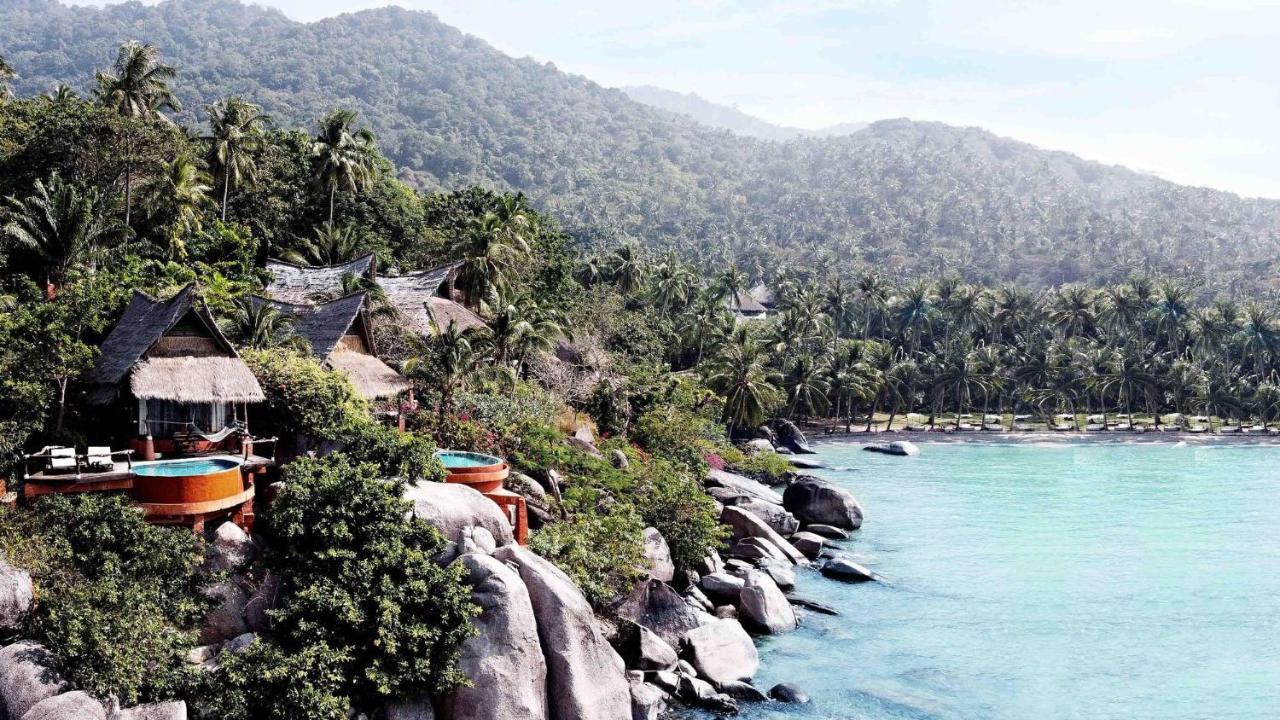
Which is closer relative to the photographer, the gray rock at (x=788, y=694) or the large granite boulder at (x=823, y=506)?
the gray rock at (x=788, y=694)

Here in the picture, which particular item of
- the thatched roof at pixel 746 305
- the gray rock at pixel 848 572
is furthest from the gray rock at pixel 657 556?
the thatched roof at pixel 746 305

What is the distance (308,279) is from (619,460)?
48.7 ft

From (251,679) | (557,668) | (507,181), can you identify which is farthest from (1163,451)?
(507,181)

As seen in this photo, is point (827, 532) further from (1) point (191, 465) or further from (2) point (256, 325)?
(1) point (191, 465)

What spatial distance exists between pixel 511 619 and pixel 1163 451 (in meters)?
59.6

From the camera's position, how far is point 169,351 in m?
22.1

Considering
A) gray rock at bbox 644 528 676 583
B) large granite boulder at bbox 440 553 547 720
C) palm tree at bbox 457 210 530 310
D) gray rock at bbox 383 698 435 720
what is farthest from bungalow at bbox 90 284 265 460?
palm tree at bbox 457 210 530 310

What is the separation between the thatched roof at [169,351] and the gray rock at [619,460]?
1128cm

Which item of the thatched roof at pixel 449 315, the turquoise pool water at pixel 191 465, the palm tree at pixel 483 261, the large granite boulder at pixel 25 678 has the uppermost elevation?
the palm tree at pixel 483 261

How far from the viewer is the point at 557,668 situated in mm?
17234

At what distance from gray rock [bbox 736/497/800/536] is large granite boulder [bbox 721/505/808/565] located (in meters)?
1.78

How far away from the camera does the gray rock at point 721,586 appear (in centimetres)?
2514

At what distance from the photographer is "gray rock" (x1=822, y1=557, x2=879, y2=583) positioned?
95.9 feet

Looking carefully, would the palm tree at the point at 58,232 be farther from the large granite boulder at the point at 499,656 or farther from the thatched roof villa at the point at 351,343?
the large granite boulder at the point at 499,656
